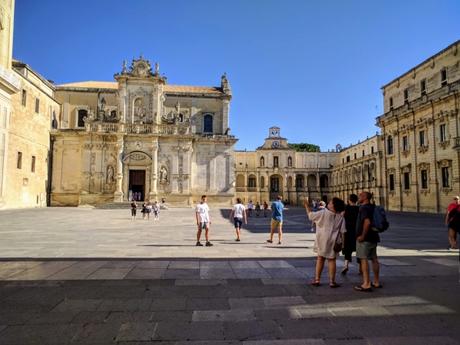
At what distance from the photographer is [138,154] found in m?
40.1

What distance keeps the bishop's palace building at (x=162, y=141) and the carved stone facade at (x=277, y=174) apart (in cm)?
1666

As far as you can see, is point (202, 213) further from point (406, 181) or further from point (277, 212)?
point (406, 181)

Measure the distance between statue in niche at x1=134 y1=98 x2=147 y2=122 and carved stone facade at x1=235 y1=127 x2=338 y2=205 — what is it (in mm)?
28835

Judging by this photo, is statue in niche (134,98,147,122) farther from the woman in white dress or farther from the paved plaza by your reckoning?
the woman in white dress

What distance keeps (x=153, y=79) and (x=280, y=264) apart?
37799mm

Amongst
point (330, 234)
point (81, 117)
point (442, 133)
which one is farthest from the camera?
point (81, 117)

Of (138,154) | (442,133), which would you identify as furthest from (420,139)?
(138,154)

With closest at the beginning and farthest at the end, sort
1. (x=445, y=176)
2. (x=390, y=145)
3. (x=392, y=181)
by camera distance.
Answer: (x=445, y=176) < (x=392, y=181) < (x=390, y=145)

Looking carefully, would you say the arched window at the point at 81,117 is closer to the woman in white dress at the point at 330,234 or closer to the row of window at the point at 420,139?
the row of window at the point at 420,139

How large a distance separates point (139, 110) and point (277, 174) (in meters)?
34.7

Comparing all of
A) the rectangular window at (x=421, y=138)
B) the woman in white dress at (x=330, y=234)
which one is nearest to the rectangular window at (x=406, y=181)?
the rectangular window at (x=421, y=138)

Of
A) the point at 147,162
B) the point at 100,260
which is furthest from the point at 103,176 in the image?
the point at 100,260

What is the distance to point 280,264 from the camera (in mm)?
7785

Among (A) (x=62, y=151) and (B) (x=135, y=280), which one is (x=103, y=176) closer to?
(A) (x=62, y=151)
